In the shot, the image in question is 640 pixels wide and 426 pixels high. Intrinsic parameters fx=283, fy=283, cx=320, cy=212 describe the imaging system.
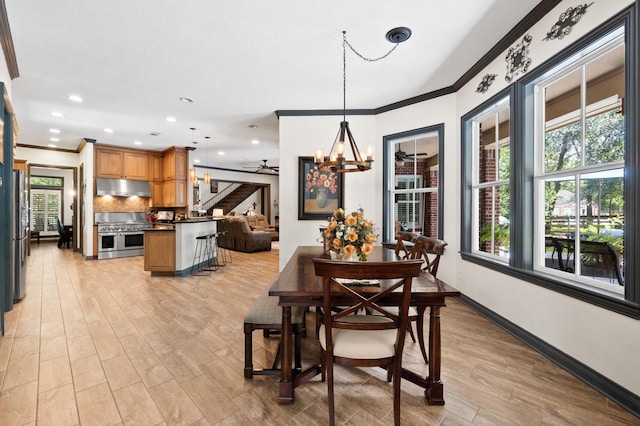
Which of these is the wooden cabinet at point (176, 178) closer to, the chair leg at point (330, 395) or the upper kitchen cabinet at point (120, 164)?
the upper kitchen cabinet at point (120, 164)

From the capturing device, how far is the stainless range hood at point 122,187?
22.1 ft

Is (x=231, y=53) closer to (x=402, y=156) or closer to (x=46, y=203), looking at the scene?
(x=402, y=156)

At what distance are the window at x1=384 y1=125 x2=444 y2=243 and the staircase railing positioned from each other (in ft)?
32.1

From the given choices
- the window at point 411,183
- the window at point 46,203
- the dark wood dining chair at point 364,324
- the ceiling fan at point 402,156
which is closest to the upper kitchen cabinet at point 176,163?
the window at point 411,183

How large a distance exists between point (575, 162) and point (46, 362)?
447cm

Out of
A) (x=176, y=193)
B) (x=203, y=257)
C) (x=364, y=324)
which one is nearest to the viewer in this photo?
(x=364, y=324)

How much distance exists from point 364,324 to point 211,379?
4.09 ft

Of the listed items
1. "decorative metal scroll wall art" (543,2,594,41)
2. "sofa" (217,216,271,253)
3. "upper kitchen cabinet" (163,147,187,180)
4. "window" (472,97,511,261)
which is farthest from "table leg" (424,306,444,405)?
"upper kitchen cabinet" (163,147,187,180)

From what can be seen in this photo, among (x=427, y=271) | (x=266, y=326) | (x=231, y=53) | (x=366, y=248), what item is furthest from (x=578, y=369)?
(x=231, y=53)

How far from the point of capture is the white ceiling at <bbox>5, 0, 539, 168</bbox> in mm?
2340

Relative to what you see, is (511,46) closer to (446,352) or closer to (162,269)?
(446,352)

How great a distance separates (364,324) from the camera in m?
1.51

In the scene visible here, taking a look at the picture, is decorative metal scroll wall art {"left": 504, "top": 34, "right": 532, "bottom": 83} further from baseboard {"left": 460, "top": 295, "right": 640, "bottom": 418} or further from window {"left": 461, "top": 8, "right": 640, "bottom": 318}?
baseboard {"left": 460, "top": 295, "right": 640, "bottom": 418}

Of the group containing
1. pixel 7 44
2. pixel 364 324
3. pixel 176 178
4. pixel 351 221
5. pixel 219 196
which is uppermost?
pixel 7 44
